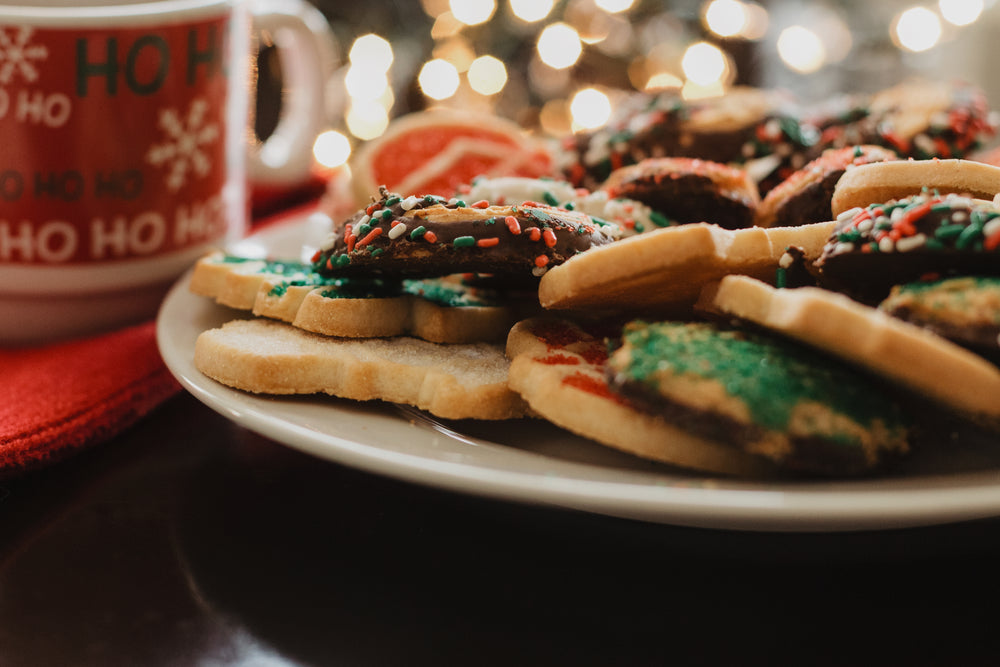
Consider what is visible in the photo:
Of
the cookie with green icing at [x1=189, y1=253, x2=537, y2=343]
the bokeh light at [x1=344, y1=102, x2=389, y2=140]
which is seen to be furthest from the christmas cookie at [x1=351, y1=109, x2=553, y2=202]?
A: the bokeh light at [x1=344, y1=102, x2=389, y2=140]

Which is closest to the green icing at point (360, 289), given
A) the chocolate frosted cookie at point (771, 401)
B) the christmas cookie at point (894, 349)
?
the chocolate frosted cookie at point (771, 401)

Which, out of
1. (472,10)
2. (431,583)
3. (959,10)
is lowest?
(431,583)

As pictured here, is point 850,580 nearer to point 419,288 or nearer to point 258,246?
point 419,288

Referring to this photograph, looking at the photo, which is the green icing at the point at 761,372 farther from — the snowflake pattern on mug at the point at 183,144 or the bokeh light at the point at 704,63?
the bokeh light at the point at 704,63

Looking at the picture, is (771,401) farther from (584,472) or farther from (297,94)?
(297,94)

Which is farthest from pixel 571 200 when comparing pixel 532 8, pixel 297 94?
pixel 532 8

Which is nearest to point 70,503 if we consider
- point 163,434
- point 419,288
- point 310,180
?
point 163,434
